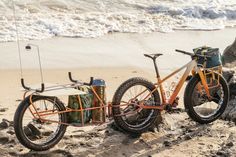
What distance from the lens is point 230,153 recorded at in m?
5.79

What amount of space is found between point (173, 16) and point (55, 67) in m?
7.06

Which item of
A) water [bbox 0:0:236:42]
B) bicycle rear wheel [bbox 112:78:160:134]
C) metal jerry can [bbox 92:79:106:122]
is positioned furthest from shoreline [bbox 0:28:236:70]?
metal jerry can [bbox 92:79:106:122]

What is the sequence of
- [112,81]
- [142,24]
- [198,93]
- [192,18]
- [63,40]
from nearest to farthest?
[198,93] < [112,81] < [63,40] < [142,24] < [192,18]

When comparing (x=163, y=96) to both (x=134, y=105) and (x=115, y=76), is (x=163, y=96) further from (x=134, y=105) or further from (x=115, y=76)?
(x=115, y=76)

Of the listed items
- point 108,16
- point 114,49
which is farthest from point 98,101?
point 108,16

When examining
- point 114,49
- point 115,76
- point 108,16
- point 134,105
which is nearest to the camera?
point 134,105

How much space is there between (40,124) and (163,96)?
147 centimetres

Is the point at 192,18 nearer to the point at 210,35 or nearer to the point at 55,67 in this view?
the point at 210,35

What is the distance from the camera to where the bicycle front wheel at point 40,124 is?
5668 mm

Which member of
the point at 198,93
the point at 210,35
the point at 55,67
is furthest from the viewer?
the point at 210,35

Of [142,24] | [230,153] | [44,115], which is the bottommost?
[230,153]

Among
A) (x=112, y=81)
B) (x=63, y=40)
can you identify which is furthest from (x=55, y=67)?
(x=63, y=40)

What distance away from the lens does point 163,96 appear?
6.46 meters

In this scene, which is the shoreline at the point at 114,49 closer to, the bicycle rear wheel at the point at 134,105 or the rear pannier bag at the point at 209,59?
the rear pannier bag at the point at 209,59
